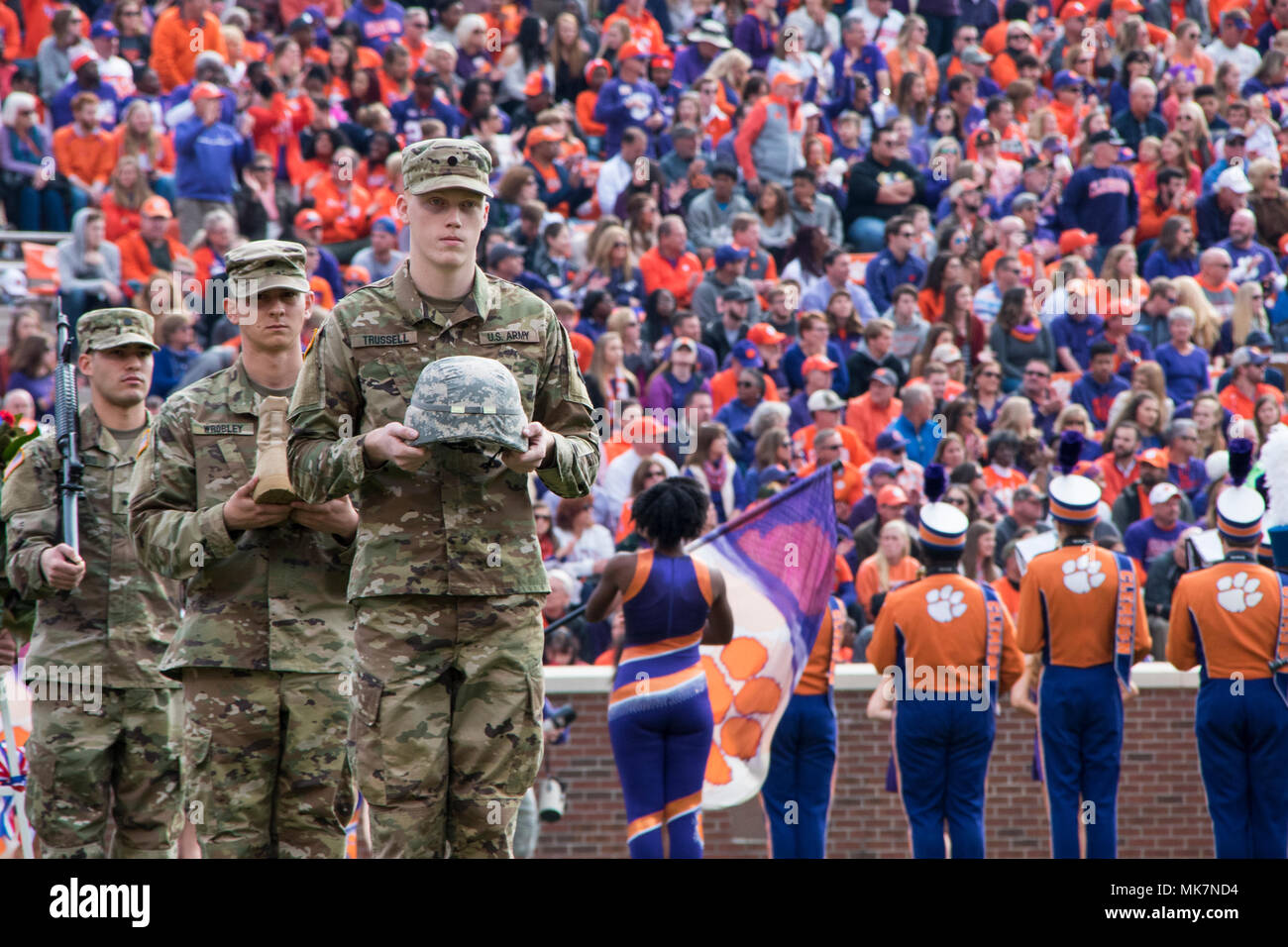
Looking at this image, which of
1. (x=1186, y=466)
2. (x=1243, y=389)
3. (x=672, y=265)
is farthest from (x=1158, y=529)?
(x=672, y=265)

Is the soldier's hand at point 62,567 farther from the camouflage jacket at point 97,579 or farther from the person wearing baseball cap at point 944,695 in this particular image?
the person wearing baseball cap at point 944,695

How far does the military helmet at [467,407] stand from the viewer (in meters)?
4.93

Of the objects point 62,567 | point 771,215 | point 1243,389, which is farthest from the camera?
point 771,215

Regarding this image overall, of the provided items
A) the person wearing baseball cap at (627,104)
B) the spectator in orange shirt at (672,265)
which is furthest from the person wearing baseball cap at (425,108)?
the spectator in orange shirt at (672,265)

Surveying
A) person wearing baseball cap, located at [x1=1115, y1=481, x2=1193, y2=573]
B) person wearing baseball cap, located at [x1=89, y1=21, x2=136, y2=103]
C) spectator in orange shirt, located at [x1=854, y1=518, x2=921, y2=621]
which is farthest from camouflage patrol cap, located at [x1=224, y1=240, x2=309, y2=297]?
person wearing baseball cap, located at [x1=89, y1=21, x2=136, y2=103]

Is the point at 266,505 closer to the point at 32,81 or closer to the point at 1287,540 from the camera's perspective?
the point at 1287,540

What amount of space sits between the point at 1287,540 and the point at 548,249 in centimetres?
722

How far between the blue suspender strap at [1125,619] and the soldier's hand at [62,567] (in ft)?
15.6

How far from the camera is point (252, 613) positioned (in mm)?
6004

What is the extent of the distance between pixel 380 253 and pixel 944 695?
23.6 ft

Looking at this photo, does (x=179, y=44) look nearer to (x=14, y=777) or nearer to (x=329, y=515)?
(x=14, y=777)

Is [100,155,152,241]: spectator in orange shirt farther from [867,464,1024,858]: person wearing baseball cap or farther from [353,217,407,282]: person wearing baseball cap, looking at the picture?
[867,464,1024,858]: person wearing baseball cap
